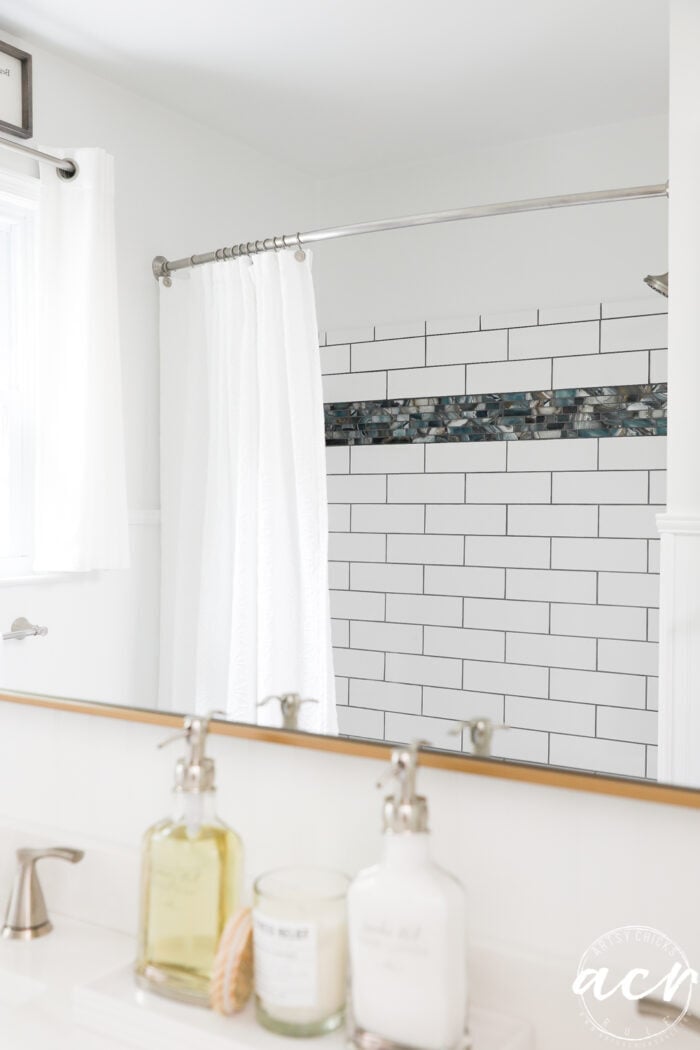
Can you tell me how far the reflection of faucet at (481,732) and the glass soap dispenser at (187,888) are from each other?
29 centimetres

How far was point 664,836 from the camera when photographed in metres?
0.93

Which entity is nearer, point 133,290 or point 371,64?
point 371,64

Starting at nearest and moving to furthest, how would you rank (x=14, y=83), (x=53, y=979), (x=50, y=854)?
(x=53, y=979), (x=50, y=854), (x=14, y=83)

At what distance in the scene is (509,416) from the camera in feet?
3.32

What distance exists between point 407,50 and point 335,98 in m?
0.11

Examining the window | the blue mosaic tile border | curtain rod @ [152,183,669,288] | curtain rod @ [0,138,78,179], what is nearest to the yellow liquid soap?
the blue mosaic tile border

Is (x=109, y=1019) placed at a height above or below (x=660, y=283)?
below

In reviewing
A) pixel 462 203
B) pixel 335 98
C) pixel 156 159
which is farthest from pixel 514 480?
pixel 156 159

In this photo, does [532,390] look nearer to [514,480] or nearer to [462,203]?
[514,480]

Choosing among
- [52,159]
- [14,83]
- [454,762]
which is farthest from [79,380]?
[454,762]

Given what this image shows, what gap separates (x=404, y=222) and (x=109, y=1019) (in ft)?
3.14

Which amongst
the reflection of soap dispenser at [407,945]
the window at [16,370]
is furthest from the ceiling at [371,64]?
the reflection of soap dispenser at [407,945]

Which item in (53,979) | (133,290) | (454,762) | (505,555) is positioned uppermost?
(133,290)

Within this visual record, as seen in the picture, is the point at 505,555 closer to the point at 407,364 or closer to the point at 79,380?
the point at 407,364
